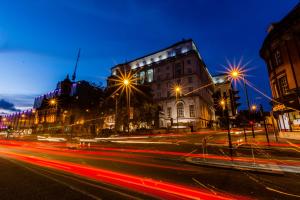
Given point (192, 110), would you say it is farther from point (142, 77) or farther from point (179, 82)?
point (142, 77)

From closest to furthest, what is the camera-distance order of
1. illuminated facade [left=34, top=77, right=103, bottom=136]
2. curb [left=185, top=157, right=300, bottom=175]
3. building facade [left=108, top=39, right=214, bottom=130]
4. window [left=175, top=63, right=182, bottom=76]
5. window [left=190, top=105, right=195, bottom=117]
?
curb [left=185, top=157, right=300, bottom=175] < window [left=190, top=105, right=195, bottom=117] < building facade [left=108, top=39, right=214, bottom=130] < window [left=175, top=63, right=182, bottom=76] < illuminated facade [left=34, top=77, right=103, bottom=136]

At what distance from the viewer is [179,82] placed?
63594 millimetres

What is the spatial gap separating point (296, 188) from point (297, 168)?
10.0ft

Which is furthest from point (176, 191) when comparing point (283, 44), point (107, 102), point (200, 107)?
point (200, 107)

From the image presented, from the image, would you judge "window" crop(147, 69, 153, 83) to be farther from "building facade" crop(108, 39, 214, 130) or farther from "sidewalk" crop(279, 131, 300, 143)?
"sidewalk" crop(279, 131, 300, 143)

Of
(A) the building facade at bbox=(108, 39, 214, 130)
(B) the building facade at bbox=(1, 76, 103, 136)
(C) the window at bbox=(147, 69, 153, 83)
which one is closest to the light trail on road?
(B) the building facade at bbox=(1, 76, 103, 136)

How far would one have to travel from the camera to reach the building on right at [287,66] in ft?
68.4

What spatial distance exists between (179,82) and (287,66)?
137 feet

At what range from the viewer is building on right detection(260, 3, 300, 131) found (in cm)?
2084

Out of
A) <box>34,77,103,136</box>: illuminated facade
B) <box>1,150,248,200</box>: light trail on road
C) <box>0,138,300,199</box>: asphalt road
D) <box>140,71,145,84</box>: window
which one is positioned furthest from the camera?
<box>140,71,145,84</box>: window

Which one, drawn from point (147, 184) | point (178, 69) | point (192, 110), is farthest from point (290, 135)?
point (178, 69)

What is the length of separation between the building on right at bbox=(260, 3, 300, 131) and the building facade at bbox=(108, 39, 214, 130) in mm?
31108

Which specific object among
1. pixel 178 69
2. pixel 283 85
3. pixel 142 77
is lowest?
pixel 283 85

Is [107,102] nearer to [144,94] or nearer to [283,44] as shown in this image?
[144,94]
